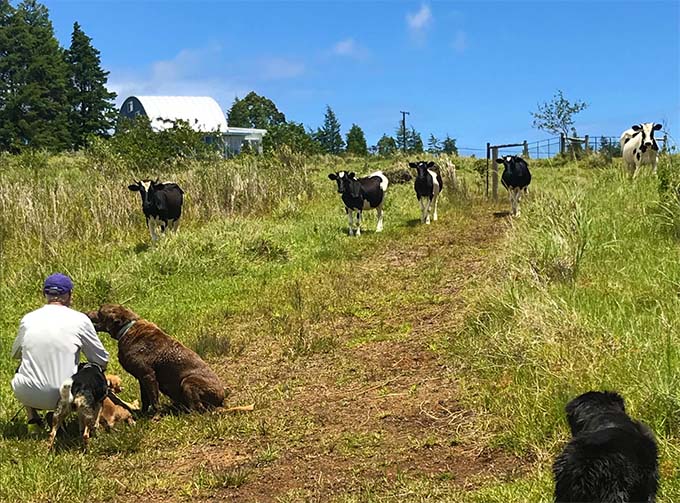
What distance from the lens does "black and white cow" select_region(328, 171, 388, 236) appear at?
1454 centimetres

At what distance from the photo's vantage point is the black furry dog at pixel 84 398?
506 centimetres

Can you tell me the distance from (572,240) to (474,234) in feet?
18.4

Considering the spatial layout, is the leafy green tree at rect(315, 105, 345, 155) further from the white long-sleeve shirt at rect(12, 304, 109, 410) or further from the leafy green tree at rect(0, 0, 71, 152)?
the white long-sleeve shirt at rect(12, 304, 109, 410)

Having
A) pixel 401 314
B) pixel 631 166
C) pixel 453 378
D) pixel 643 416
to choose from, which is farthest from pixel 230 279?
pixel 631 166

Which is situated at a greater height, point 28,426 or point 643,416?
point 643,416

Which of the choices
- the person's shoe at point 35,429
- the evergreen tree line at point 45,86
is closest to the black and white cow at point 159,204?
the person's shoe at point 35,429

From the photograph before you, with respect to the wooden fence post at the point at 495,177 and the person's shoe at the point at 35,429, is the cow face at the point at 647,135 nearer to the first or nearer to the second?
the wooden fence post at the point at 495,177

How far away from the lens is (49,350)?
5211 millimetres

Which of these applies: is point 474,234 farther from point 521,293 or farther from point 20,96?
point 20,96

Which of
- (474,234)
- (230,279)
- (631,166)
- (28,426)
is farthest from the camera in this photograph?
(631,166)

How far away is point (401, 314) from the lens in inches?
321

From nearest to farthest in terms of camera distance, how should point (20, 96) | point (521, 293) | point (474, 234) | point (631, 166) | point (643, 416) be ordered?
point (643, 416) → point (521, 293) → point (474, 234) → point (631, 166) → point (20, 96)

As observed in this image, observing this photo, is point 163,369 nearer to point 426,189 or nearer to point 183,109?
point 426,189

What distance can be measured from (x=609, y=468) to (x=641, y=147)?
580 inches
